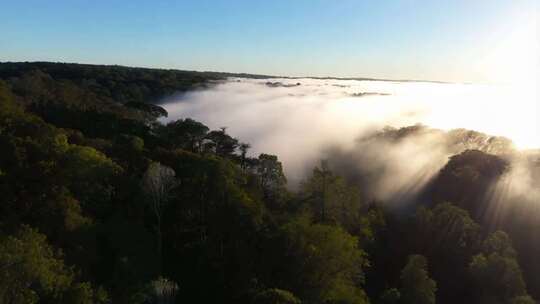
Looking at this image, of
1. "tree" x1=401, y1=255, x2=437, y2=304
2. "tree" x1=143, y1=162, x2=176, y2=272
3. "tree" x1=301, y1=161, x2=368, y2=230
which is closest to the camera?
"tree" x1=143, y1=162, x2=176, y2=272

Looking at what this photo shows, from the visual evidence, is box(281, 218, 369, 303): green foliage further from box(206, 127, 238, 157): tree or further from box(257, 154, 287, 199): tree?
box(206, 127, 238, 157): tree

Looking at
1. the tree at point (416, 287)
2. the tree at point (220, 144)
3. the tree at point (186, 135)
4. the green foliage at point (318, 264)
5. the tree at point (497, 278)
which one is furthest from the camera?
the tree at point (220, 144)

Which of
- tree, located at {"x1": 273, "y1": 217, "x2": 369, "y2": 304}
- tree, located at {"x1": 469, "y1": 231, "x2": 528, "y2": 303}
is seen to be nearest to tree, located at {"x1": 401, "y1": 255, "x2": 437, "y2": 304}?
tree, located at {"x1": 469, "y1": 231, "x2": 528, "y2": 303}

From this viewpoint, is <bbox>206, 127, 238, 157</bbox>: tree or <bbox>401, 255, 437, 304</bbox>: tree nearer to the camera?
<bbox>401, 255, 437, 304</bbox>: tree

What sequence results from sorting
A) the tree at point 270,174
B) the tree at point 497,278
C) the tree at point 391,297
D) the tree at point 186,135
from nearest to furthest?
the tree at point 391,297, the tree at point 497,278, the tree at point 270,174, the tree at point 186,135

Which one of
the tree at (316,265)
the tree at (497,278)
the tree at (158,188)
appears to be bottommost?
the tree at (497,278)

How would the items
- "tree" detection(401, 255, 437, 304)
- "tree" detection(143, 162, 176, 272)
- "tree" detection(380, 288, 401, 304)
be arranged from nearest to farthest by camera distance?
"tree" detection(143, 162, 176, 272) < "tree" detection(380, 288, 401, 304) < "tree" detection(401, 255, 437, 304)

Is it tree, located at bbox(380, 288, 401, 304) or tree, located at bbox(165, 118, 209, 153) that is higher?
tree, located at bbox(165, 118, 209, 153)

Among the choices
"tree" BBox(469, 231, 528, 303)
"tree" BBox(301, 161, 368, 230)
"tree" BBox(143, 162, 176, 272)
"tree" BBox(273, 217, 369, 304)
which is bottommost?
"tree" BBox(469, 231, 528, 303)

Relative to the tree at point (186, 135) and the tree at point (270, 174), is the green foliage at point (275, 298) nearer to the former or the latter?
the tree at point (270, 174)

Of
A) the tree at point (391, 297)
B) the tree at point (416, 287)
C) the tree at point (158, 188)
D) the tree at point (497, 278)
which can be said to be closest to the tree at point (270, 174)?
the tree at point (416, 287)
